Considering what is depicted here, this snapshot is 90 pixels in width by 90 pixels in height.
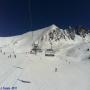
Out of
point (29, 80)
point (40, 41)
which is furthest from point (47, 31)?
point (29, 80)

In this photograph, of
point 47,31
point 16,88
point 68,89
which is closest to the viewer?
point 16,88

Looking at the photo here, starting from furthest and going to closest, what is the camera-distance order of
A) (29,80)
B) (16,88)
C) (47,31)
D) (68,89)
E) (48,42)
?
1. (47,31)
2. (48,42)
3. (29,80)
4. (68,89)
5. (16,88)

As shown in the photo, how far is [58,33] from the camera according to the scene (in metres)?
200

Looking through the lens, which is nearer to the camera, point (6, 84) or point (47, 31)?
point (6, 84)

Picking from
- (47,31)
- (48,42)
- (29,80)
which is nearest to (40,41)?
(48,42)

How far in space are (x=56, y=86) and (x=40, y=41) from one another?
151035mm

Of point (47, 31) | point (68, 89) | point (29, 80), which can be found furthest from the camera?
point (47, 31)

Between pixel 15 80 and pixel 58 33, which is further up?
pixel 58 33

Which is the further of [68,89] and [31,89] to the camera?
[68,89]

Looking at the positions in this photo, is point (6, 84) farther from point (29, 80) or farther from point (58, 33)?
point (58, 33)

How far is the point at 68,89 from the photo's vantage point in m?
21.8

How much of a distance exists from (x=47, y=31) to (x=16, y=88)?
583ft

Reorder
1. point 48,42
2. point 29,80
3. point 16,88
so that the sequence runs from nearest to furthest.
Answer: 1. point 16,88
2. point 29,80
3. point 48,42

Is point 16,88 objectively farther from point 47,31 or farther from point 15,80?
point 47,31
